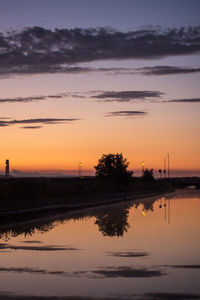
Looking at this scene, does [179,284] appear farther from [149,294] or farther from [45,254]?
[45,254]

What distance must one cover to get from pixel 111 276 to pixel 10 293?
10.3ft

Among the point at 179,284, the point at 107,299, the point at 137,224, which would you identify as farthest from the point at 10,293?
the point at 137,224

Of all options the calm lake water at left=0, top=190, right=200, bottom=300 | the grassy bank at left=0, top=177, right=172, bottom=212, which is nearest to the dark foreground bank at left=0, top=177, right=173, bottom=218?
the grassy bank at left=0, top=177, right=172, bottom=212

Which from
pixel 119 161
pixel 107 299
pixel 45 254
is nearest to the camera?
pixel 107 299

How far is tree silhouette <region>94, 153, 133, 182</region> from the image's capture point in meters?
89.6

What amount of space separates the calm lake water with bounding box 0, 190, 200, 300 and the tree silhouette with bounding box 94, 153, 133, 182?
62064 millimetres

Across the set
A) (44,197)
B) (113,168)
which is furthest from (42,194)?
(113,168)

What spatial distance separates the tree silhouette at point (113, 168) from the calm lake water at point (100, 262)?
6206 cm

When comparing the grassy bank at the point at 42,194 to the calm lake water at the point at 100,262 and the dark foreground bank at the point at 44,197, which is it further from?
the calm lake water at the point at 100,262

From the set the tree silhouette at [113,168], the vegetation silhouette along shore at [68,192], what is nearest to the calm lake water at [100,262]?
the vegetation silhouette along shore at [68,192]

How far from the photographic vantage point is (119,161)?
9106 centimetres

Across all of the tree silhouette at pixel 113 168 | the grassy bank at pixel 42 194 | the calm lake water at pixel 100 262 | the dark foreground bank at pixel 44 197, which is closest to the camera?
the calm lake water at pixel 100 262

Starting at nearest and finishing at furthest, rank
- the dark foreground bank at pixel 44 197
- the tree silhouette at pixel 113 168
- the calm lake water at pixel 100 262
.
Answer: the calm lake water at pixel 100 262
the dark foreground bank at pixel 44 197
the tree silhouette at pixel 113 168

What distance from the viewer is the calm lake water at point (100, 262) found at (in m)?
11.9
